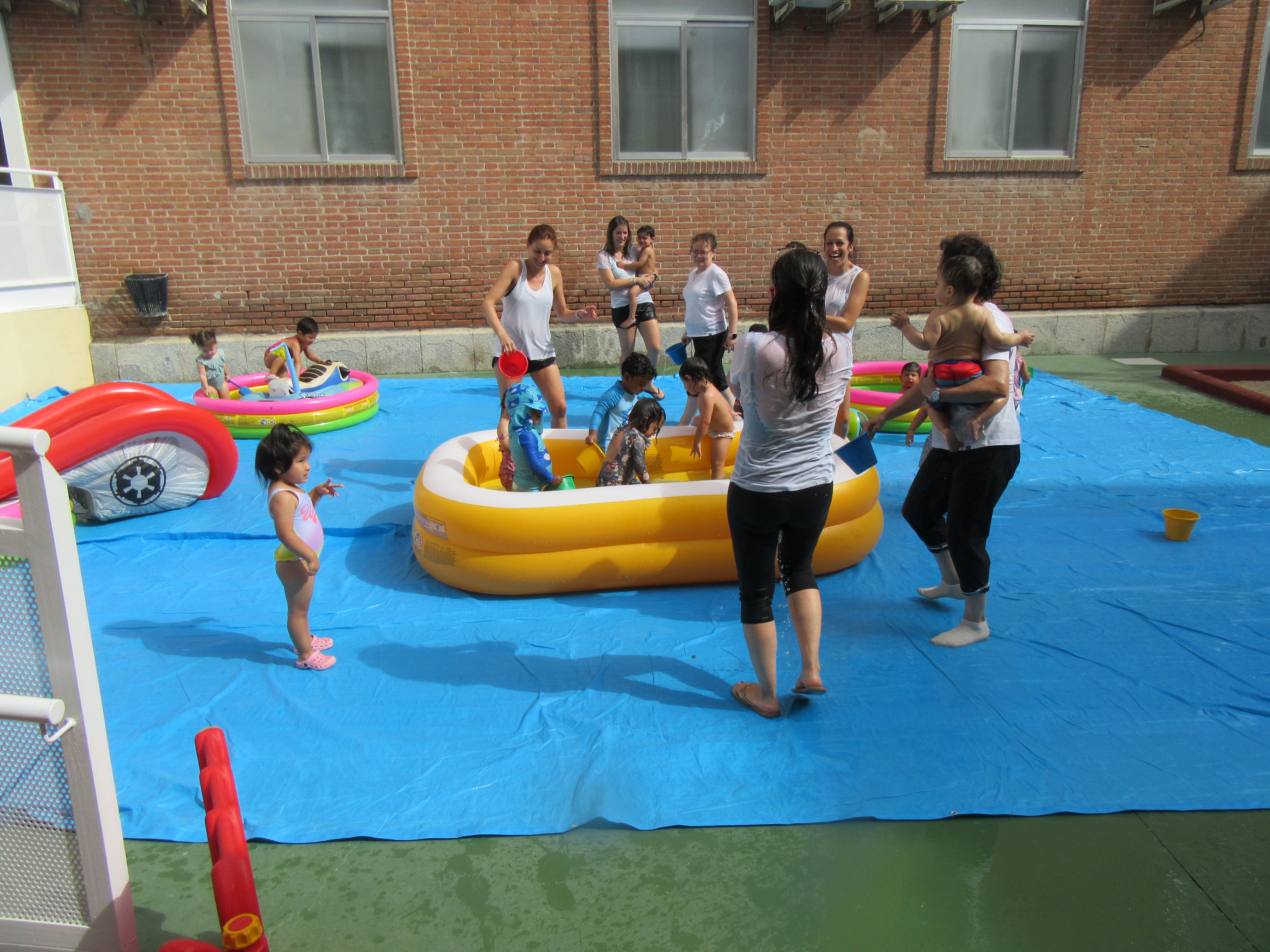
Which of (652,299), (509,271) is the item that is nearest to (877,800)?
(509,271)

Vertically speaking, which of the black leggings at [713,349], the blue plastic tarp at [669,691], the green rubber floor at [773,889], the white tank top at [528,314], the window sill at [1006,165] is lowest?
the green rubber floor at [773,889]

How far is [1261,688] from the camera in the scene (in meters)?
3.54

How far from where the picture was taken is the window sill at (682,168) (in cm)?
1117

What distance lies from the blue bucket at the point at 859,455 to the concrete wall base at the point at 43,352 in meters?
8.57

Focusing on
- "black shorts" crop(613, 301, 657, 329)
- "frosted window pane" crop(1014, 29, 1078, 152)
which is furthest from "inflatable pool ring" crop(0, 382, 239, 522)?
"frosted window pane" crop(1014, 29, 1078, 152)

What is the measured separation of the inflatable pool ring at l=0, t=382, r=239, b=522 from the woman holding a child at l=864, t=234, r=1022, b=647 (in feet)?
14.3

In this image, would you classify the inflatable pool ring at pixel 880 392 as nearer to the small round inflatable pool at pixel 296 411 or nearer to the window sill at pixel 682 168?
the window sill at pixel 682 168

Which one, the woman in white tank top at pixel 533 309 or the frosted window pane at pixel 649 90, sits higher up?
the frosted window pane at pixel 649 90

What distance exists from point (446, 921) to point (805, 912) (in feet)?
3.28

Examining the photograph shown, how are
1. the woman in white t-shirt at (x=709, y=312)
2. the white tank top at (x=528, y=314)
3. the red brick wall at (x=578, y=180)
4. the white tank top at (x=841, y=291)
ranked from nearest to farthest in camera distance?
1. the white tank top at (x=841, y=291)
2. the white tank top at (x=528, y=314)
3. the woman in white t-shirt at (x=709, y=312)
4. the red brick wall at (x=578, y=180)

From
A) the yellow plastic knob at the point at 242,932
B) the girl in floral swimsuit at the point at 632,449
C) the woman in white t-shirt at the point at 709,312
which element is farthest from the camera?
the woman in white t-shirt at the point at 709,312

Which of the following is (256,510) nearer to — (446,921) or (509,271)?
(509,271)

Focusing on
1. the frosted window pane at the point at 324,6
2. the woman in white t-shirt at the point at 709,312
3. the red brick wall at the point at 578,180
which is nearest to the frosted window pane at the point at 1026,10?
the red brick wall at the point at 578,180

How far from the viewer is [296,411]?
819cm
